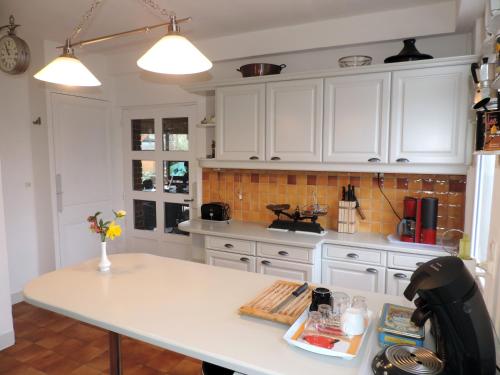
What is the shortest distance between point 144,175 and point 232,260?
73.1 inches

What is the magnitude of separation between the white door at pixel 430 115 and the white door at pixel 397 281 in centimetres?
84

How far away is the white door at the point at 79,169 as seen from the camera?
12.7ft

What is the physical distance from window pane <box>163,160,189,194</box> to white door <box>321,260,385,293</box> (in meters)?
1.95

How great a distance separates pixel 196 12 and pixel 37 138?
2.15 meters

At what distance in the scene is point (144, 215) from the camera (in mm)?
4488

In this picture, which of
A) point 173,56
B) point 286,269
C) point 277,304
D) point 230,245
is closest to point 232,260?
point 230,245

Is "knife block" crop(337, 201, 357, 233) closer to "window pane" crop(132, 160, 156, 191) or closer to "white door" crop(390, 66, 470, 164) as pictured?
"white door" crop(390, 66, 470, 164)

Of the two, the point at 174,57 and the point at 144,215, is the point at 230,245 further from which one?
the point at 174,57

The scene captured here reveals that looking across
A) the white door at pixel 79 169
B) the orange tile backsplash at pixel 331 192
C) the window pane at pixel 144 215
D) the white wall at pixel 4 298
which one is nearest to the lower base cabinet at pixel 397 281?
the orange tile backsplash at pixel 331 192

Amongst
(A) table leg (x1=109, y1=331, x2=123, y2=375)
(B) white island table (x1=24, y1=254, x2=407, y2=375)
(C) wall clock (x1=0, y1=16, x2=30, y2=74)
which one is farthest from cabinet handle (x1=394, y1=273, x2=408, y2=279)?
(C) wall clock (x1=0, y1=16, x2=30, y2=74)

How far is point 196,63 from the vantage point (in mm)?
1556

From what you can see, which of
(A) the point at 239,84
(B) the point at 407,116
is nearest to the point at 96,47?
(A) the point at 239,84

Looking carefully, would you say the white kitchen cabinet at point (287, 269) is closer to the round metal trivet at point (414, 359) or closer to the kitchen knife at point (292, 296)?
the kitchen knife at point (292, 296)

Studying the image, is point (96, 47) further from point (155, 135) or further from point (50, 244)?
point (50, 244)
